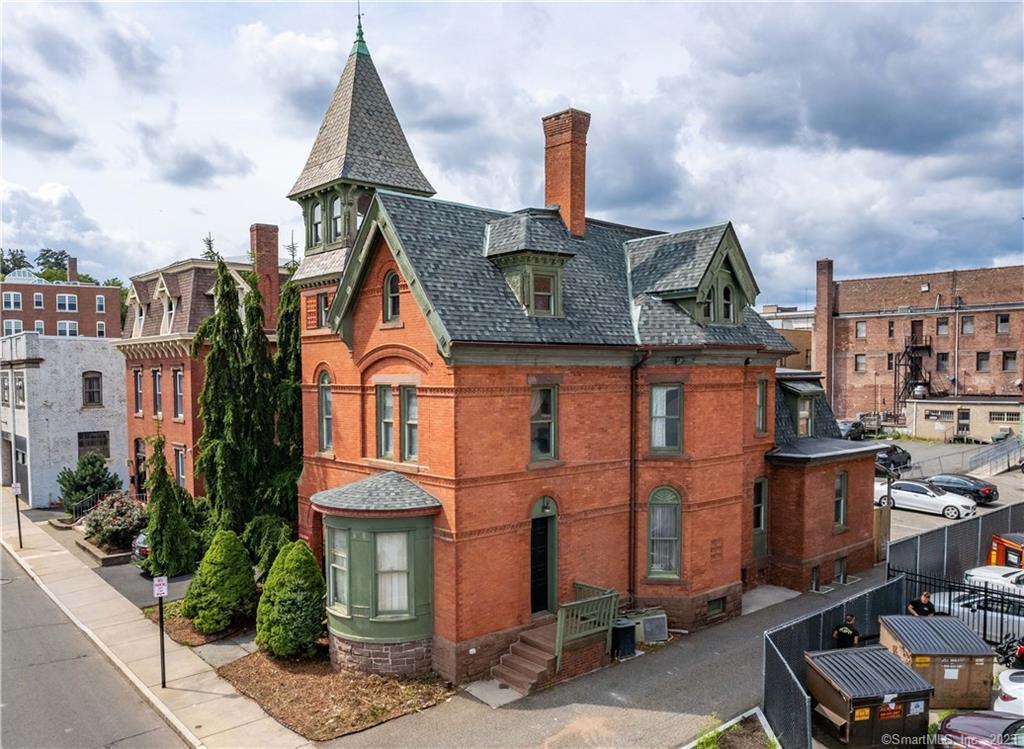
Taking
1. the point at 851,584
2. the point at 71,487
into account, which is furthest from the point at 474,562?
the point at 71,487

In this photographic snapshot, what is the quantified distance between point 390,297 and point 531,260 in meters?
3.82

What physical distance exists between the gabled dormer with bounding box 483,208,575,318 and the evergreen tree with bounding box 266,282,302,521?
916cm

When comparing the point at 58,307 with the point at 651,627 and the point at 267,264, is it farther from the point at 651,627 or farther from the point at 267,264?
the point at 651,627

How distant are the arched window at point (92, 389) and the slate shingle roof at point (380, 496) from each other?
2982cm

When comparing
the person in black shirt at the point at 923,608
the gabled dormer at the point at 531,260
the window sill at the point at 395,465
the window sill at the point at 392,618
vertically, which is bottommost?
the person in black shirt at the point at 923,608

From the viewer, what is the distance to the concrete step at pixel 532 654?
1644 centimetres

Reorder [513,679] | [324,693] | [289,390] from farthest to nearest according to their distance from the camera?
1. [289,390]
2. [513,679]
3. [324,693]

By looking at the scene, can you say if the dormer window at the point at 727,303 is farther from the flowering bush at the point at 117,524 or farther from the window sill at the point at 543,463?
the flowering bush at the point at 117,524

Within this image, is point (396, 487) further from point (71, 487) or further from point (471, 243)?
point (71, 487)

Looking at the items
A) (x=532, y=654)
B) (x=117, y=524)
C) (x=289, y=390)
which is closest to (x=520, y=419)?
(x=532, y=654)

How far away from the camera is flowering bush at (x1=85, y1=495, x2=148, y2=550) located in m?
28.7

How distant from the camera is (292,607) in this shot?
58.3 feet

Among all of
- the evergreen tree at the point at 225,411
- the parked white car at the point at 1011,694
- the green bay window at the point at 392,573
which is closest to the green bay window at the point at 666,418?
the green bay window at the point at 392,573

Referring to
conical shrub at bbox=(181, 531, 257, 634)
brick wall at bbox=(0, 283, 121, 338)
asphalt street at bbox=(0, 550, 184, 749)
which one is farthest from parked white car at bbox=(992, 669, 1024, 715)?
brick wall at bbox=(0, 283, 121, 338)
